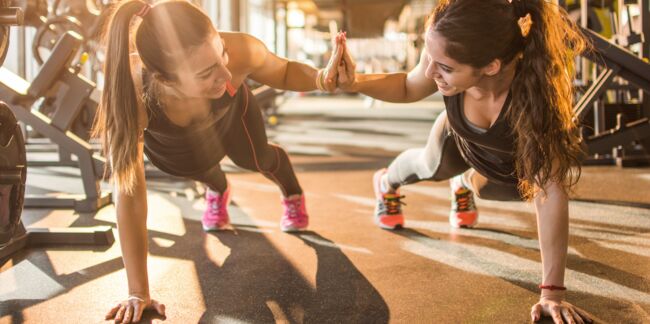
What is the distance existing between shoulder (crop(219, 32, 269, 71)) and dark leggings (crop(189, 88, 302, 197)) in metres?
0.22

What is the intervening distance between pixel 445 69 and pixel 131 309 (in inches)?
31.1

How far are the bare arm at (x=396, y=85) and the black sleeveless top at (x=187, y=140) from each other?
35 centimetres

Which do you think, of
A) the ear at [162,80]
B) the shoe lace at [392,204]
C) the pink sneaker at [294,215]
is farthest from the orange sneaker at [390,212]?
the ear at [162,80]

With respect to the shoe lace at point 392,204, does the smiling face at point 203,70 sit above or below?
above

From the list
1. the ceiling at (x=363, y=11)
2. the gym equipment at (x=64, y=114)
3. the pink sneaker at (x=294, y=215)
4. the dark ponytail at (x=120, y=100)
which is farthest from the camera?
the ceiling at (x=363, y=11)

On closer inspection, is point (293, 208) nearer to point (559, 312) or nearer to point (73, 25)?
point (559, 312)

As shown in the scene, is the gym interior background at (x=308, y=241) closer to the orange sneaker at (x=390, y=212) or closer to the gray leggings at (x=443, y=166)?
the orange sneaker at (x=390, y=212)

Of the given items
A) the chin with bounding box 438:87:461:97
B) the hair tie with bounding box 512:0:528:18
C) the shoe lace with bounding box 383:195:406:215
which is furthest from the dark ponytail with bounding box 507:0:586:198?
the shoe lace with bounding box 383:195:406:215

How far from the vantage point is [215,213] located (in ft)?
6.73

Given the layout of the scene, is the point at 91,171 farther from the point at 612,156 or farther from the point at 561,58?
the point at 612,156

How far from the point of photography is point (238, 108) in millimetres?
1708

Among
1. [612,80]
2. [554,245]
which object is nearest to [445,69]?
[554,245]

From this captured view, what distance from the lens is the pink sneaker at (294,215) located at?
A: 2010mm

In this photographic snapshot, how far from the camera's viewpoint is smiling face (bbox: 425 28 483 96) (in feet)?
3.91
